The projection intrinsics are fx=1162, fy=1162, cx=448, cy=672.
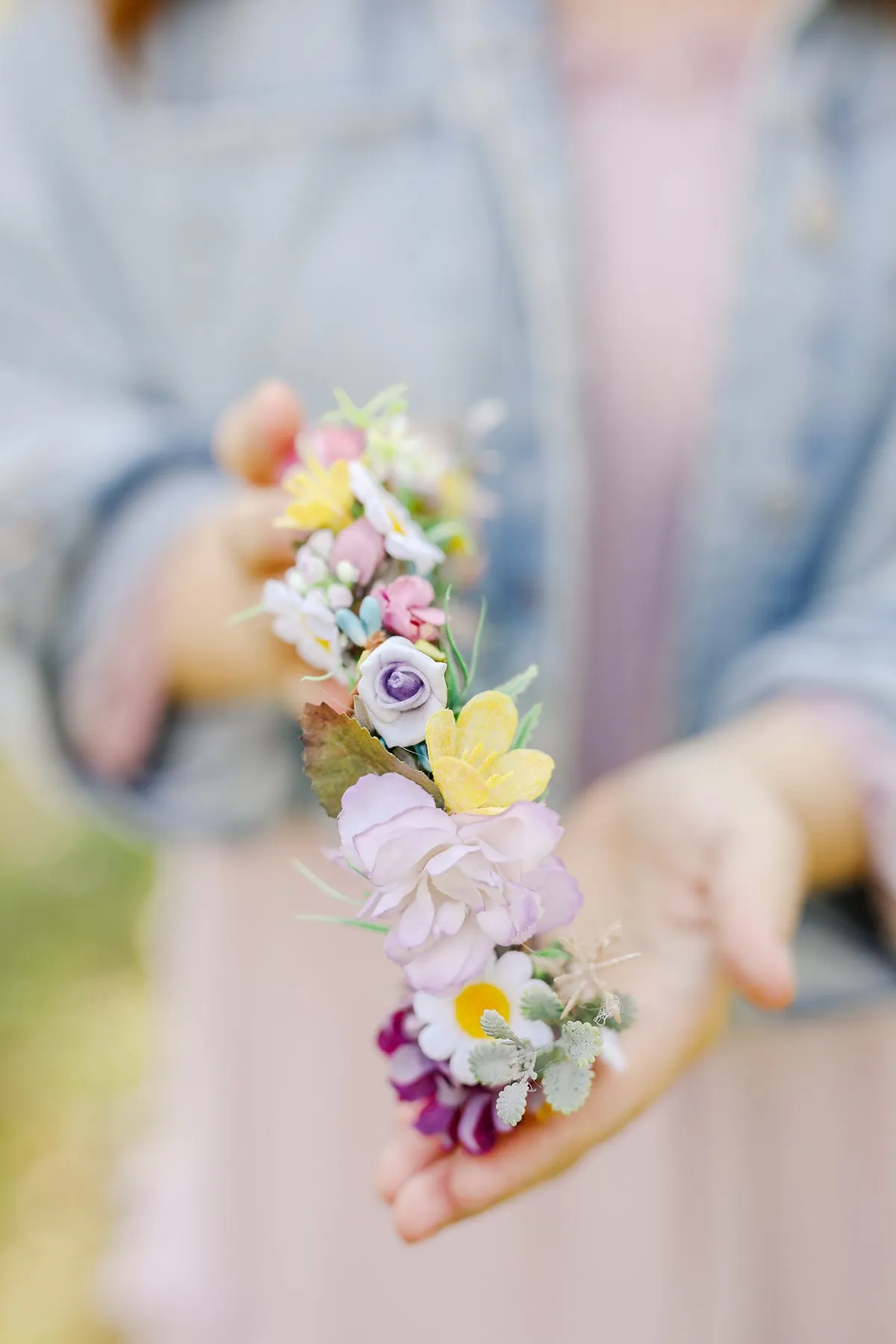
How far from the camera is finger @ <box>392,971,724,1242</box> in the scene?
0.36 meters

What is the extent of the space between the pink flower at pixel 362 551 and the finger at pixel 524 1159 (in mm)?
183

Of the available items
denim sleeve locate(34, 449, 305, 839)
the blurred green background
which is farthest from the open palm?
the blurred green background

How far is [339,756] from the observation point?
31 cm

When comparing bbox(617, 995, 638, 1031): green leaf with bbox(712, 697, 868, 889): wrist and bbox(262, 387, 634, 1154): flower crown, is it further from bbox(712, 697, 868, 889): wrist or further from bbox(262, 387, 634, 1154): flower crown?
bbox(712, 697, 868, 889): wrist

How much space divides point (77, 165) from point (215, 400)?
0.20 metres

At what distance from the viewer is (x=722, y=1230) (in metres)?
0.80

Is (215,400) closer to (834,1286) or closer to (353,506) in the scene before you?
(353,506)

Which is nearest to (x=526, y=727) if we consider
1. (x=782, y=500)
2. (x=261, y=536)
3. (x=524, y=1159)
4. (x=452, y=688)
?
(x=452, y=688)

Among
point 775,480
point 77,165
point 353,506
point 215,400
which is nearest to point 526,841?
point 353,506

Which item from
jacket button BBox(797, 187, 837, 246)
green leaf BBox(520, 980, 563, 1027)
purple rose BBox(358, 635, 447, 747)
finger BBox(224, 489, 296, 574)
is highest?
jacket button BBox(797, 187, 837, 246)

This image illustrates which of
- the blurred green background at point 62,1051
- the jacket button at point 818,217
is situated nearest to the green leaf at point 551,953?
the jacket button at point 818,217

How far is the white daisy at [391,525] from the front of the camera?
0.38 m

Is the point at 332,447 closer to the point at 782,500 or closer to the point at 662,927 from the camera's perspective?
the point at 662,927

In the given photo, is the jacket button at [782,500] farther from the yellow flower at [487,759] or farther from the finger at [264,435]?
the yellow flower at [487,759]
